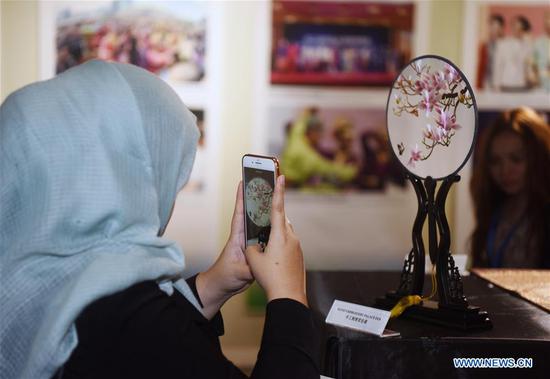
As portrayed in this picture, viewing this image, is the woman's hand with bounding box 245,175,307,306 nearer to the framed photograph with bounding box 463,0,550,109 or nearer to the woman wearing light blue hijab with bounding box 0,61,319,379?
the woman wearing light blue hijab with bounding box 0,61,319,379

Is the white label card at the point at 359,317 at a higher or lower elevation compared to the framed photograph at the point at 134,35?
lower

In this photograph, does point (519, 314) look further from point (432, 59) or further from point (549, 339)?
point (432, 59)

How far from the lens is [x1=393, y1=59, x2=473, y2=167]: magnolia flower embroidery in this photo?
107cm

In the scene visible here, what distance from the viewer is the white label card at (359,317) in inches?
37.3

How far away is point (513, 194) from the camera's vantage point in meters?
2.35

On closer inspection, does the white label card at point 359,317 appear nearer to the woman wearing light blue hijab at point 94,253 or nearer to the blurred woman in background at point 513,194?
the woman wearing light blue hijab at point 94,253

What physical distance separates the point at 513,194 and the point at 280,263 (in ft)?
5.22

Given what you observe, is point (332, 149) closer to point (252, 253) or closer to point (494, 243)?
point (494, 243)

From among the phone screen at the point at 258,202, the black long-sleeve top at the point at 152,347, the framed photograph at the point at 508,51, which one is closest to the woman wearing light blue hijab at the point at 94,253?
the black long-sleeve top at the point at 152,347

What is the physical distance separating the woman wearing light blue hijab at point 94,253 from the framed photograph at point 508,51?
7.32ft

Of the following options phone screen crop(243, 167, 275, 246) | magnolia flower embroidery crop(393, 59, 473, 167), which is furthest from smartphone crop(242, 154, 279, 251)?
magnolia flower embroidery crop(393, 59, 473, 167)

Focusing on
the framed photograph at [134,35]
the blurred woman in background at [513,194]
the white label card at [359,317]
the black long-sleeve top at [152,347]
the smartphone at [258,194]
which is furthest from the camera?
the framed photograph at [134,35]

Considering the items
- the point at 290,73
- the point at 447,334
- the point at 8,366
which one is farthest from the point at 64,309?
the point at 290,73

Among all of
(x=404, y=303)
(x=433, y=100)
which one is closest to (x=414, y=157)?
(x=433, y=100)
